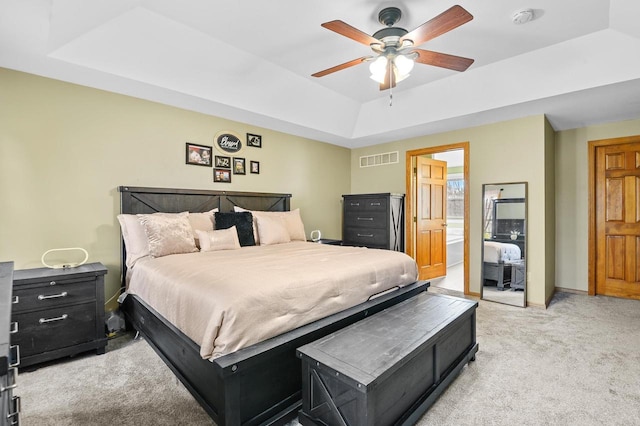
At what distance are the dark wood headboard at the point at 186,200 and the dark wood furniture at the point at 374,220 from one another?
4.50ft

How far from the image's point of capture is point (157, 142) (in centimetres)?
360

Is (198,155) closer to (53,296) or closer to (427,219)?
(53,296)

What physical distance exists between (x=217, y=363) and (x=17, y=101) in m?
3.11

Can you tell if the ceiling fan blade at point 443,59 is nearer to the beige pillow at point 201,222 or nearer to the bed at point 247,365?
the bed at point 247,365

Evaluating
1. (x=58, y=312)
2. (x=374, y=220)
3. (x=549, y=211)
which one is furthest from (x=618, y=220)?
(x=58, y=312)

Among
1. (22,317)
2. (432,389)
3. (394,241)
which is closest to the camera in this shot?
(432,389)

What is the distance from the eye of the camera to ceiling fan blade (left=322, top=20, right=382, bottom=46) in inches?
79.8

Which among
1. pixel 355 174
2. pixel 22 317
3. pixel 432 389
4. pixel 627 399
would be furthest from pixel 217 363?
pixel 355 174

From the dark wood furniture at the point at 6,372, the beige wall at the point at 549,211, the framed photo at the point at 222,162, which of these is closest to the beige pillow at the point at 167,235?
the framed photo at the point at 222,162

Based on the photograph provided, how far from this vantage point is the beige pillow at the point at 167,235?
9.64 feet

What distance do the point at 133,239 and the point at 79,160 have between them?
0.97 metres

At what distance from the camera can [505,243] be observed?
4.21 metres

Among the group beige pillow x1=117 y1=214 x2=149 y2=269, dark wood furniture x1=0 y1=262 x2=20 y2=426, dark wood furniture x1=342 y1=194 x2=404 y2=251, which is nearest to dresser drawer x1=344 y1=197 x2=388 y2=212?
dark wood furniture x1=342 y1=194 x2=404 y2=251

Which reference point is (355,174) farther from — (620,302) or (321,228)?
(620,302)
